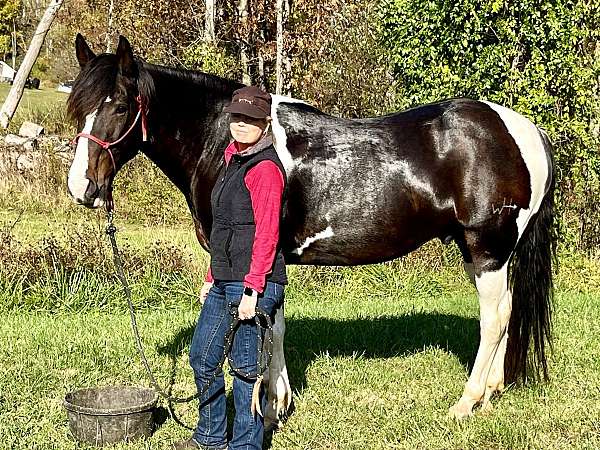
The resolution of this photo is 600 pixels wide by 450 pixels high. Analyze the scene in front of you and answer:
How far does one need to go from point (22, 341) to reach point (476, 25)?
6100 mm

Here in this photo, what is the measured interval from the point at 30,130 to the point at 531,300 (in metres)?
13.3

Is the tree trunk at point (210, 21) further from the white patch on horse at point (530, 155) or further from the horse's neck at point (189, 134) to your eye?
the white patch on horse at point (530, 155)

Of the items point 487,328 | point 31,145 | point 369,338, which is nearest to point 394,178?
point 487,328

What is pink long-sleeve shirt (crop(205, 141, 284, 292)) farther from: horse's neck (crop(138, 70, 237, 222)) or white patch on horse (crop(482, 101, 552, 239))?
white patch on horse (crop(482, 101, 552, 239))

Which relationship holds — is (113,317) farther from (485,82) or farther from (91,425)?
(485,82)

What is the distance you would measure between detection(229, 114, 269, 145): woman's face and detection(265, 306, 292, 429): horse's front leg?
1456 millimetres

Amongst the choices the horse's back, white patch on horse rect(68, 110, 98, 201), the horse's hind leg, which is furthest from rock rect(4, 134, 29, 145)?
the horse's hind leg

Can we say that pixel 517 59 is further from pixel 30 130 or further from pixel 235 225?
pixel 30 130

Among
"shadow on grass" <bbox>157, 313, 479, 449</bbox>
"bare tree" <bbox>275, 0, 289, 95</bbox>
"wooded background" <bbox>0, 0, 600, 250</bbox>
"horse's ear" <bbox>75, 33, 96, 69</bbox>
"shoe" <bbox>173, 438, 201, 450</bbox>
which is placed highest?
"bare tree" <bbox>275, 0, 289, 95</bbox>

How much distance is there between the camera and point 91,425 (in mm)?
4242

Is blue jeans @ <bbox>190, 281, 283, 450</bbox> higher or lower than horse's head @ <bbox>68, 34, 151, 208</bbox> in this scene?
lower

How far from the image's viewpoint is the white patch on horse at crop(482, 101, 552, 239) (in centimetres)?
493

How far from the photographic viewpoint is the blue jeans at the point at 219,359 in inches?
151

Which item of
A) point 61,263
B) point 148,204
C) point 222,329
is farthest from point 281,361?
point 148,204
